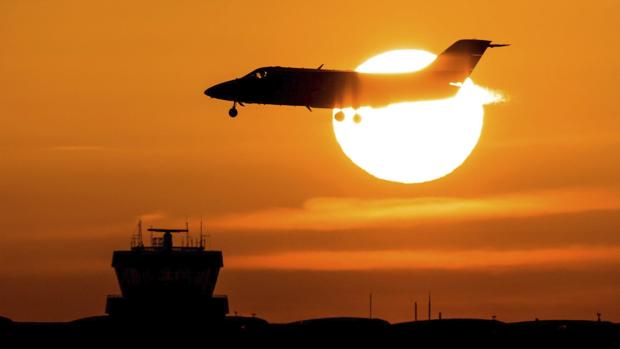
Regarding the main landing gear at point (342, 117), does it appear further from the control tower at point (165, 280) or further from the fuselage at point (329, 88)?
the control tower at point (165, 280)

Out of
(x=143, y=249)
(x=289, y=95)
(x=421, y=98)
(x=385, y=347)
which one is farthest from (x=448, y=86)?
(x=143, y=249)

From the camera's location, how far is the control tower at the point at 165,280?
165250 millimetres

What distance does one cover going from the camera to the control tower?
16525 cm

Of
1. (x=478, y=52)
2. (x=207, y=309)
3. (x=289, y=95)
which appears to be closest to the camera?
(x=289, y=95)

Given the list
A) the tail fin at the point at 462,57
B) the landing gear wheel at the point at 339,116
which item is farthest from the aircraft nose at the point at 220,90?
the tail fin at the point at 462,57

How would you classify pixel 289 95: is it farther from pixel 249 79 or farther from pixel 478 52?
pixel 478 52

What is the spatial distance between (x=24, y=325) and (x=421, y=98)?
5209 centimetres

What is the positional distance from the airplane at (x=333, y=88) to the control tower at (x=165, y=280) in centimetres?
4274

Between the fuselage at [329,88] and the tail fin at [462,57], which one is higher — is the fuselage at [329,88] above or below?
below

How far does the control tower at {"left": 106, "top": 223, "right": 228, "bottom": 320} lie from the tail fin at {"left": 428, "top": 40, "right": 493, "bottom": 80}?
133 ft

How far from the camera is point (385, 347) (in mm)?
161000

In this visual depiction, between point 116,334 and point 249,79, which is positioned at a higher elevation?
point 249,79

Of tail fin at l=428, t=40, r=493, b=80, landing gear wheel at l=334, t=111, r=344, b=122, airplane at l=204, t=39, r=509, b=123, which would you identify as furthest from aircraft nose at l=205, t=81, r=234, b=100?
tail fin at l=428, t=40, r=493, b=80

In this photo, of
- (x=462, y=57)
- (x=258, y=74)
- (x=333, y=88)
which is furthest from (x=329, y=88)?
(x=462, y=57)
